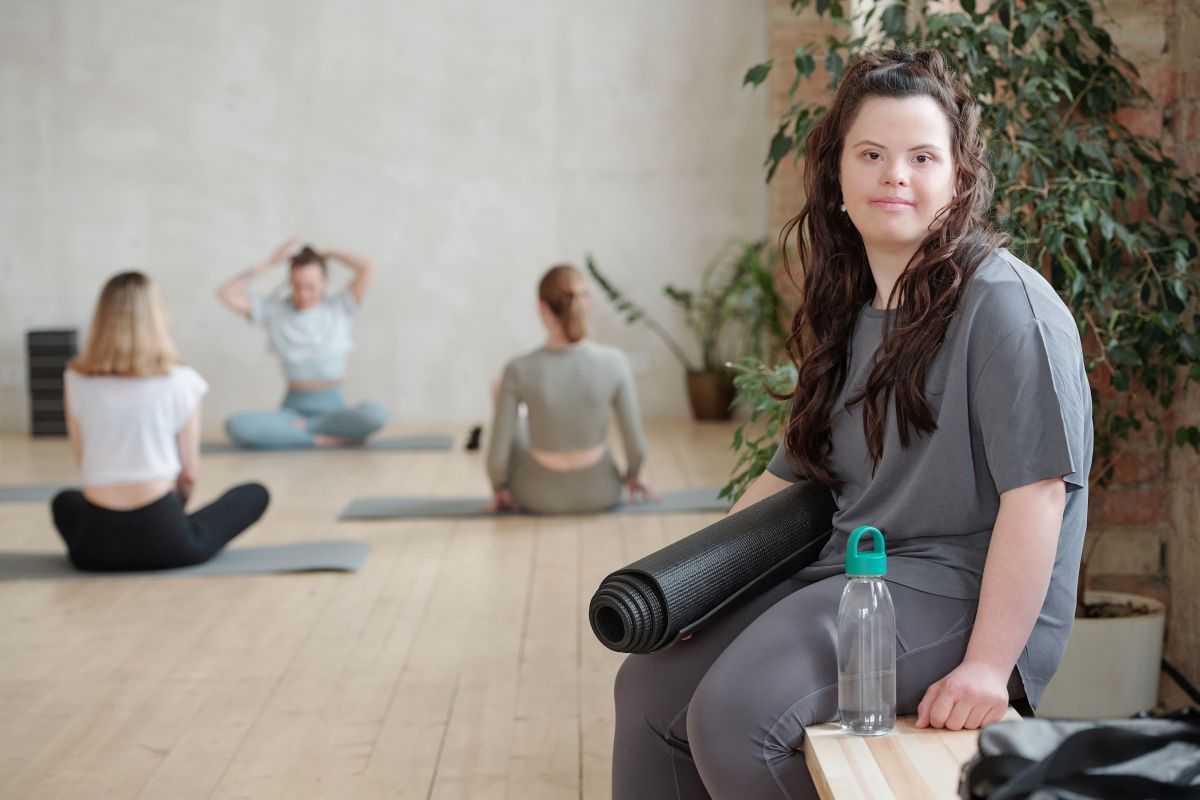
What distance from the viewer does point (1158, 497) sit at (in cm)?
291

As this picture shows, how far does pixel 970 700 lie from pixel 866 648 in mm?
134

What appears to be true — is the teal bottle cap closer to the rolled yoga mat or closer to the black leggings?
the rolled yoga mat

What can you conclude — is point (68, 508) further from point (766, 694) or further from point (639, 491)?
point (766, 694)

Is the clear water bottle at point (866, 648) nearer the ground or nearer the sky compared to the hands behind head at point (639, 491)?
nearer the sky

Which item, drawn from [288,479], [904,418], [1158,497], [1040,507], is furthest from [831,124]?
[288,479]

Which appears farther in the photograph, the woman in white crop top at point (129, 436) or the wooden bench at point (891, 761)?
the woman in white crop top at point (129, 436)

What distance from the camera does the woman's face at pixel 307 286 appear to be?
694 centimetres

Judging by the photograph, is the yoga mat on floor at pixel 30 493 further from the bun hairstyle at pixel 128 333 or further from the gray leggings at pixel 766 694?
the gray leggings at pixel 766 694

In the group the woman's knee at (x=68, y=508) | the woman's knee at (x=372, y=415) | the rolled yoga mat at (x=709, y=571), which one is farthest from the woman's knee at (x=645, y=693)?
the woman's knee at (x=372, y=415)

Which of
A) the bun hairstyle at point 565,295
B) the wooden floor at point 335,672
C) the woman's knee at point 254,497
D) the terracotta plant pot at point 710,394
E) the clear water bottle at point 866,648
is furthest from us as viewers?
the terracotta plant pot at point 710,394

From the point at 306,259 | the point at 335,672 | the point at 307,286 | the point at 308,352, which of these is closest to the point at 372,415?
the point at 308,352

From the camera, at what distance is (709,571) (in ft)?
5.86

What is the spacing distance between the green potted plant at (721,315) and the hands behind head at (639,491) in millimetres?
2273

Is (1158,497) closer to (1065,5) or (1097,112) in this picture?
(1097,112)
